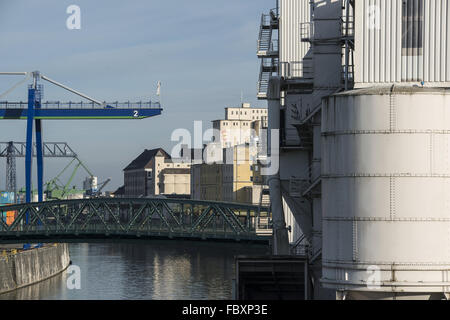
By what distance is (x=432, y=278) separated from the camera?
2516 centimetres

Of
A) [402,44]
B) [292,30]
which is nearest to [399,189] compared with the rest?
[402,44]

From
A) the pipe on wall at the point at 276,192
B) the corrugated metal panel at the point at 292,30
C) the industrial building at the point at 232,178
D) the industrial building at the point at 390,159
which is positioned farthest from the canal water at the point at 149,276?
the industrial building at the point at 390,159

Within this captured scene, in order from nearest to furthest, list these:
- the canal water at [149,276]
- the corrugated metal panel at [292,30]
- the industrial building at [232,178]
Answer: the corrugated metal panel at [292,30], the canal water at [149,276], the industrial building at [232,178]

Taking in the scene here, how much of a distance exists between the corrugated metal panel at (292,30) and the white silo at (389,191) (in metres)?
15.9

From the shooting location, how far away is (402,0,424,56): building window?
2716cm

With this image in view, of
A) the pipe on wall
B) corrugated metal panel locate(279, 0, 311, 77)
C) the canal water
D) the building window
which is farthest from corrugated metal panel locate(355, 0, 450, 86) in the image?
the canal water

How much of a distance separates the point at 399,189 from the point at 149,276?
69994mm

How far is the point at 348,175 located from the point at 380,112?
1.88 metres

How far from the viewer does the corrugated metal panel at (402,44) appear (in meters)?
27.1

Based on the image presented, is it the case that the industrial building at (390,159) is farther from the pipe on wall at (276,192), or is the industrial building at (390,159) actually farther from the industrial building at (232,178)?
the industrial building at (232,178)

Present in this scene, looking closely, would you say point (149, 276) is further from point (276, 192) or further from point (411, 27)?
point (411, 27)
